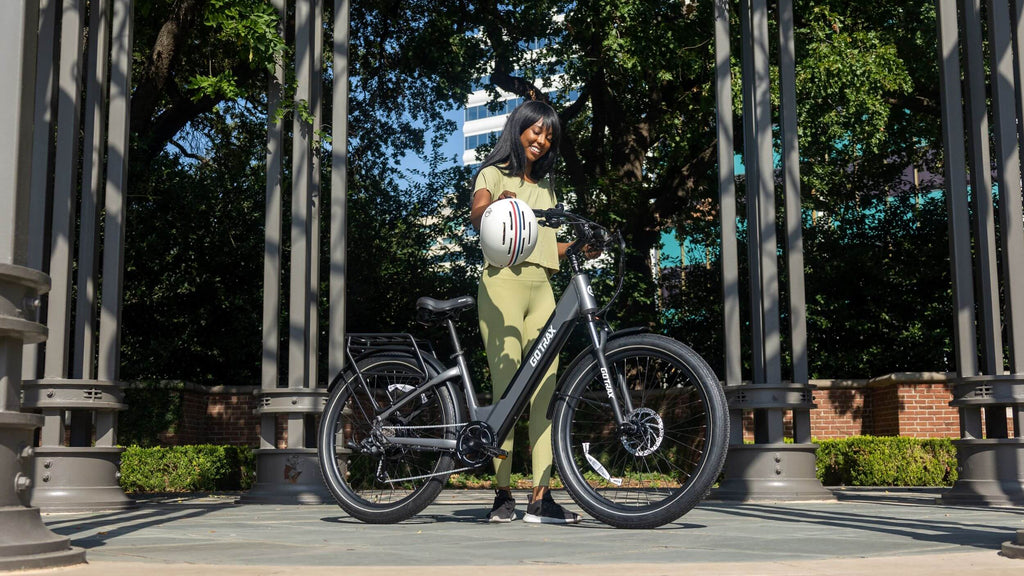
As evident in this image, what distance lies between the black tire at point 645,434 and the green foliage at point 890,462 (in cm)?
967

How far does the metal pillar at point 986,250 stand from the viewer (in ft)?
22.7

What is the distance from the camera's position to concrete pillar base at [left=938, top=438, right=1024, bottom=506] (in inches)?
269

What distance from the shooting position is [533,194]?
552cm

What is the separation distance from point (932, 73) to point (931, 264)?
5.00 m

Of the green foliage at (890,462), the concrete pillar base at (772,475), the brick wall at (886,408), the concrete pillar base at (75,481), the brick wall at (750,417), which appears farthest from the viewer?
the brick wall at (886,408)

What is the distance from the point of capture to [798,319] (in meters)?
7.63

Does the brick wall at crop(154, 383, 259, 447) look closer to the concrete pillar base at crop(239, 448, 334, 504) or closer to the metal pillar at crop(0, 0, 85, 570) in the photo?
the concrete pillar base at crop(239, 448, 334, 504)

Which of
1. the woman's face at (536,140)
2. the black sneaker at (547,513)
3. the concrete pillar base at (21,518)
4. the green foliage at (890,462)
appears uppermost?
Result: the woman's face at (536,140)

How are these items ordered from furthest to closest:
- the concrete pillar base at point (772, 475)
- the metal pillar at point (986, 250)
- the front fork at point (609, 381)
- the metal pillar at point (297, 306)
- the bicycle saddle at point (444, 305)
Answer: the metal pillar at point (297, 306) < the concrete pillar base at point (772, 475) < the metal pillar at point (986, 250) < the bicycle saddle at point (444, 305) < the front fork at point (609, 381)

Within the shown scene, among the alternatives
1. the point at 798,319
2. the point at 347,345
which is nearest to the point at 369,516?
the point at 347,345

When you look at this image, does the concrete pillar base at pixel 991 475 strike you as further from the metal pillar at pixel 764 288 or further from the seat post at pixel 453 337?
the seat post at pixel 453 337

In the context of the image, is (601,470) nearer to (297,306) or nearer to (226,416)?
(297,306)

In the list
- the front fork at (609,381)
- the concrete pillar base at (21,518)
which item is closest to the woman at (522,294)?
the front fork at (609,381)

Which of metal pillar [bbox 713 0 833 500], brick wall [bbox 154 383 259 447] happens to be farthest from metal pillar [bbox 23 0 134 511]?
brick wall [bbox 154 383 259 447]
